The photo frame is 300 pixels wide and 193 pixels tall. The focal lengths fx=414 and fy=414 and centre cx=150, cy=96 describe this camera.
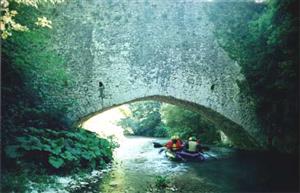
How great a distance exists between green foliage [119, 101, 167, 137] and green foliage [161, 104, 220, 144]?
8.84 meters

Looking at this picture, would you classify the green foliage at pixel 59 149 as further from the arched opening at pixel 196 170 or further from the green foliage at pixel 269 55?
the green foliage at pixel 269 55

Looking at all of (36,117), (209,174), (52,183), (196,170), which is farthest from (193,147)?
(52,183)

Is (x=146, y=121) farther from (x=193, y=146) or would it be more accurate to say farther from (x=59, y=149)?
(x=59, y=149)

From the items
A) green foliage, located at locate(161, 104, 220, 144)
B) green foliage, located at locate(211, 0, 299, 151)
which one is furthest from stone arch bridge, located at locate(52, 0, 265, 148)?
green foliage, located at locate(161, 104, 220, 144)

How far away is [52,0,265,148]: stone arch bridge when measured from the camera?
480 inches

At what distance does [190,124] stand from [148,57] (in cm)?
783

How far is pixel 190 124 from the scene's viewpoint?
1983 cm

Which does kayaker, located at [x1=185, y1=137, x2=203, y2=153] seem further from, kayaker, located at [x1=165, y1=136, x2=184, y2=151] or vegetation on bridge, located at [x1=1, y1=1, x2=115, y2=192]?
vegetation on bridge, located at [x1=1, y1=1, x2=115, y2=192]

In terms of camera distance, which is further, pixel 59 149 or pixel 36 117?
pixel 36 117

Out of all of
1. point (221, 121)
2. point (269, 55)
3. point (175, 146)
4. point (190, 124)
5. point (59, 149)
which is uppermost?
point (269, 55)

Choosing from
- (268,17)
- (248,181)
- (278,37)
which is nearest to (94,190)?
(248,181)

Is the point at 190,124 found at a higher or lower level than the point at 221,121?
higher

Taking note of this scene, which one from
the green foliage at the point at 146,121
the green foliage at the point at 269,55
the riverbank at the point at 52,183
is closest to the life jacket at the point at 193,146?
the green foliage at the point at 269,55

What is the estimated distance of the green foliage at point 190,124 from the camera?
19422 mm
